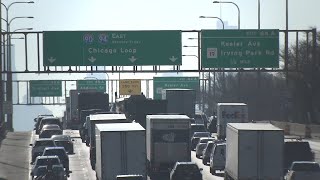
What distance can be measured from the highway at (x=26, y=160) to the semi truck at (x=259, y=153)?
984 cm

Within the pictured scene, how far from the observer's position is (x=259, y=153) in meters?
39.5

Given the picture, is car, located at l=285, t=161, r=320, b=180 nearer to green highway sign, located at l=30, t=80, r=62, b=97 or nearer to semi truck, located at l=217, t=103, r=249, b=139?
semi truck, located at l=217, t=103, r=249, b=139

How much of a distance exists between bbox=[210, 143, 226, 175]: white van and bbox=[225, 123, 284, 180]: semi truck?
31.4ft

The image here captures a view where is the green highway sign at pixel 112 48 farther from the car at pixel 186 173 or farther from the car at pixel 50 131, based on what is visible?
the car at pixel 186 173

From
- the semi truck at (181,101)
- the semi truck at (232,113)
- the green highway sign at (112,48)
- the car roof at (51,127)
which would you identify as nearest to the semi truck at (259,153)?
the green highway sign at (112,48)

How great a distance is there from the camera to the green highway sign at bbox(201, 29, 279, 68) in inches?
2559

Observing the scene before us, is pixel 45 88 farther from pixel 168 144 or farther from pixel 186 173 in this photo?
pixel 186 173

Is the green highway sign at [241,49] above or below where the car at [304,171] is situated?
above

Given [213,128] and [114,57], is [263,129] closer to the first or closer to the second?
[114,57]

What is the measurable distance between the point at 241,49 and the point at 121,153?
89.3 ft

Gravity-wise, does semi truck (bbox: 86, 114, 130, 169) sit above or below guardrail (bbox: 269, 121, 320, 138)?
above

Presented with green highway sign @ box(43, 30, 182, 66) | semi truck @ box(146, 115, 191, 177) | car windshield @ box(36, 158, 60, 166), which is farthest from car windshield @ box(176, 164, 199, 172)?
green highway sign @ box(43, 30, 182, 66)

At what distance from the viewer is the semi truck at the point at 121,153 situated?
39594mm

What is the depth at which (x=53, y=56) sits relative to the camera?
64.2 meters
